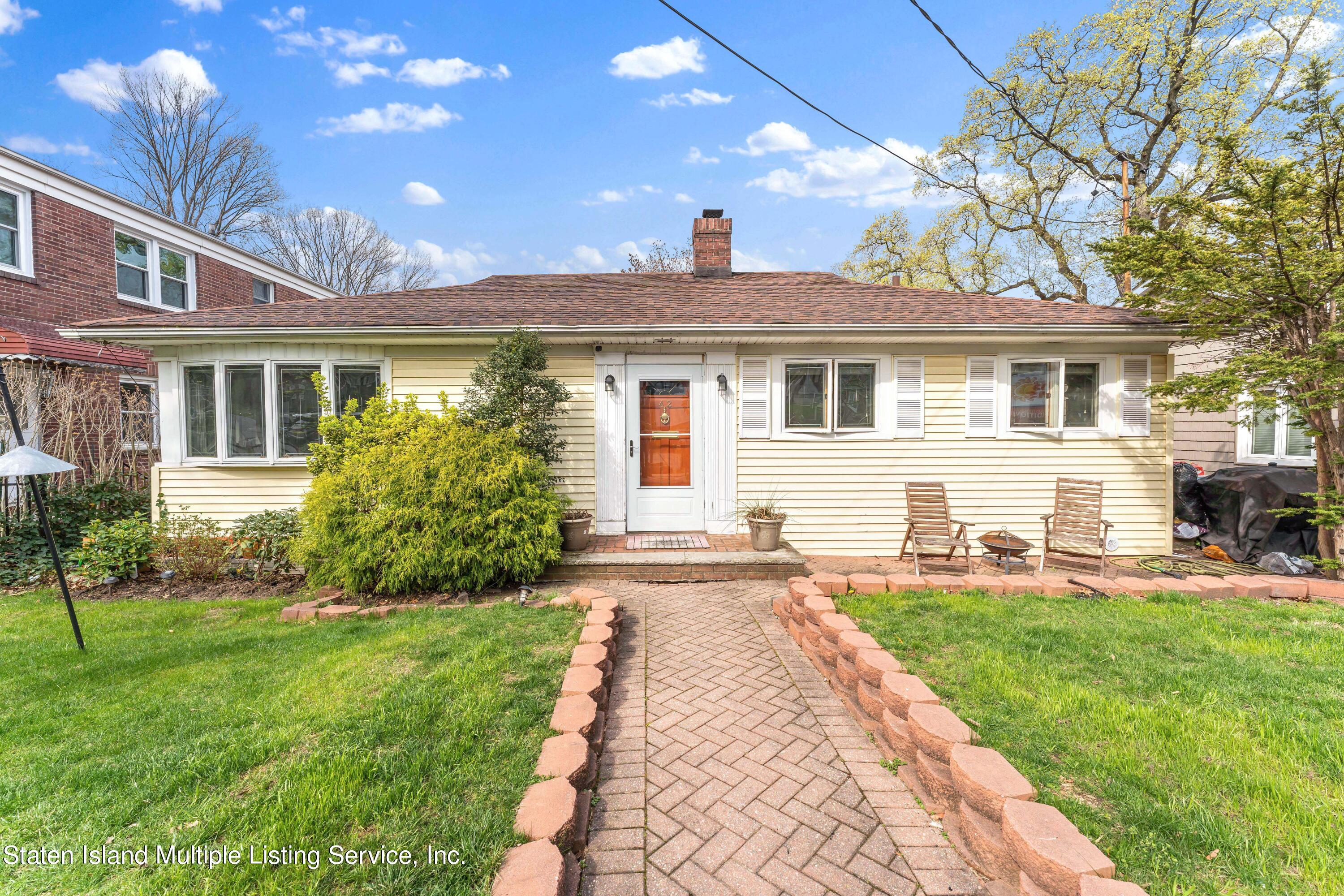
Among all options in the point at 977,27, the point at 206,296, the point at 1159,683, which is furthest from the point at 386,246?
the point at 1159,683

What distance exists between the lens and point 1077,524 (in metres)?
6.04

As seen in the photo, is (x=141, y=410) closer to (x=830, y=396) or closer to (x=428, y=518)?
(x=428, y=518)

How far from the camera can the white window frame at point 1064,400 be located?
21.6ft

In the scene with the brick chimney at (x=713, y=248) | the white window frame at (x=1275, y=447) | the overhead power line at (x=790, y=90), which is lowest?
the white window frame at (x=1275, y=447)

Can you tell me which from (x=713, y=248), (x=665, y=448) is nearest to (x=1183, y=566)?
(x=665, y=448)

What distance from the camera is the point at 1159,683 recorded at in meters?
2.93

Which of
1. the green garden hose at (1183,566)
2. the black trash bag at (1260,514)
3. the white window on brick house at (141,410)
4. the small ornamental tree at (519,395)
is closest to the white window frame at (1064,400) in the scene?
the green garden hose at (1183,566)

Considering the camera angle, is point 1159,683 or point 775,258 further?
A: point 775,258

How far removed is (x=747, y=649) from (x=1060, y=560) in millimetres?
4833

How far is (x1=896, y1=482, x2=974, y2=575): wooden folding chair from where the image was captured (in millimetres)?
5797

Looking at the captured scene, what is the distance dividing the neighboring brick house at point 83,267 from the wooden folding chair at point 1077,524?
13.6m

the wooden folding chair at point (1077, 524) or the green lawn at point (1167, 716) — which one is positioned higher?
the wooden folding chair at point (1077, 524)

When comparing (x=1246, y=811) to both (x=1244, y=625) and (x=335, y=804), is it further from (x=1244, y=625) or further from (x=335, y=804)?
(x=335, y=804)

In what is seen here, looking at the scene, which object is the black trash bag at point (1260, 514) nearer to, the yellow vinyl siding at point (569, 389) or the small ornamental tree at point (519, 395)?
the yellow vinyl siding at point (569, 389)
